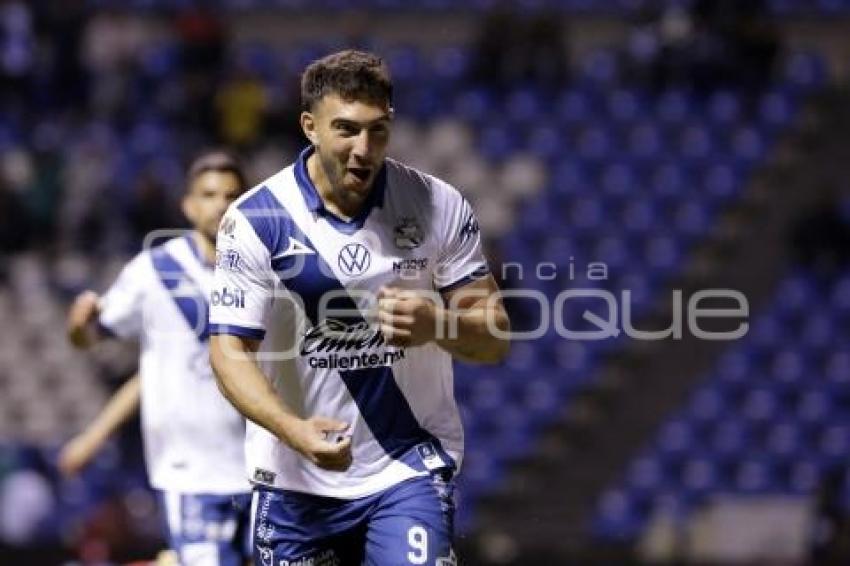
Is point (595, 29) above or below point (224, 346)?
above

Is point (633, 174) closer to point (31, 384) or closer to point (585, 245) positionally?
point (585, 245)

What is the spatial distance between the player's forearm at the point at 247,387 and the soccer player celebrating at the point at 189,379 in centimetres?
179

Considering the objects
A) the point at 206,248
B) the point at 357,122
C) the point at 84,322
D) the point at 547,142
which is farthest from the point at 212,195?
the point at 547,142

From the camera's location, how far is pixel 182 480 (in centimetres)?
709

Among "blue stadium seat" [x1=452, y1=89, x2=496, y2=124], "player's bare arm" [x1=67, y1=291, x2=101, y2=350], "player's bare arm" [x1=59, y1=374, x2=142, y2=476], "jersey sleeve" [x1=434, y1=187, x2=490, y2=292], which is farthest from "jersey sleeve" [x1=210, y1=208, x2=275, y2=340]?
"blue stadium seat" [x1=452, y1=89, x2=496, y2=124]

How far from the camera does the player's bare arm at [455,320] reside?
4699 millimetres

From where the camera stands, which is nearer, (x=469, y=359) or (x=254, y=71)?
(x=469, y=359)

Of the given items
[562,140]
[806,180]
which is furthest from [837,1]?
[562,140]

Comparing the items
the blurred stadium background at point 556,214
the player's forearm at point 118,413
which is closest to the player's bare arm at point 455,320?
the player's forearm at point 118,413

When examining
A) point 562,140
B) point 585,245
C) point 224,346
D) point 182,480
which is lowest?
point 182,480

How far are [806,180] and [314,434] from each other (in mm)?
12754

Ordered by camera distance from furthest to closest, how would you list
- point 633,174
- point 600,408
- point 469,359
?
point 633,174
point 600,408
point 469,359

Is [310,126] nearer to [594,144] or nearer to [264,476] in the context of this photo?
[264,476]

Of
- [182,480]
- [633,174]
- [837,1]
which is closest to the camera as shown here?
[182,480]
